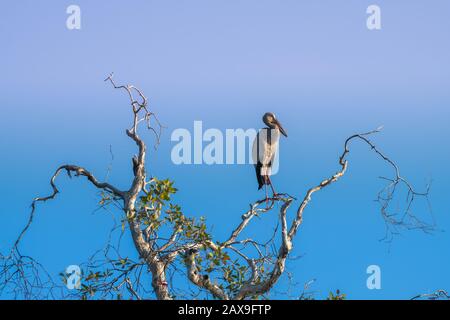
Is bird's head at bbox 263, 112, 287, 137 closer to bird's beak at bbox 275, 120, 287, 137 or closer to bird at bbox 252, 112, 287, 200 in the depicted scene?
bird's beak at bbox 275, 120, 287, 137

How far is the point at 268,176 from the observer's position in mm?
10031

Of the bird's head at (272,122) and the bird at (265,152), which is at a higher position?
the bird's head at (272,122)

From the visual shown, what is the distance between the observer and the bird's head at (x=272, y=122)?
1132 cm

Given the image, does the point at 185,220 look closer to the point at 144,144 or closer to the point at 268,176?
the point at 144,144

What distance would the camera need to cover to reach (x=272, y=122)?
11398 millimetres

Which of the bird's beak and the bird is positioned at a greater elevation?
the bird's beak

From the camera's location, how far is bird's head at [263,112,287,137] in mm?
11320

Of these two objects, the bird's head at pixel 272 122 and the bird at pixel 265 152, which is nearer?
the bird at pixel 265 152

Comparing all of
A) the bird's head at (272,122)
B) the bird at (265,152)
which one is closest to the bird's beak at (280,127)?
the bird's head at (272,122)

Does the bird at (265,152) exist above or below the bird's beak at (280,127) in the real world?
below

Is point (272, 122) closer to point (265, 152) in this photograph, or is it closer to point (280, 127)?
point (280, 127)

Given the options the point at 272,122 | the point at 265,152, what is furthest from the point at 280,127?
the point at 265,152

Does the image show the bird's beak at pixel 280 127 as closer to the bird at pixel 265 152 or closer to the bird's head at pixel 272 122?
the bird's head at pixel 272 122

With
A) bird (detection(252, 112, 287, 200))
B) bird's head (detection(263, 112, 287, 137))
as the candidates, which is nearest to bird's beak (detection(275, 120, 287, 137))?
bird's head (detection(263, 112, 287, 137))
